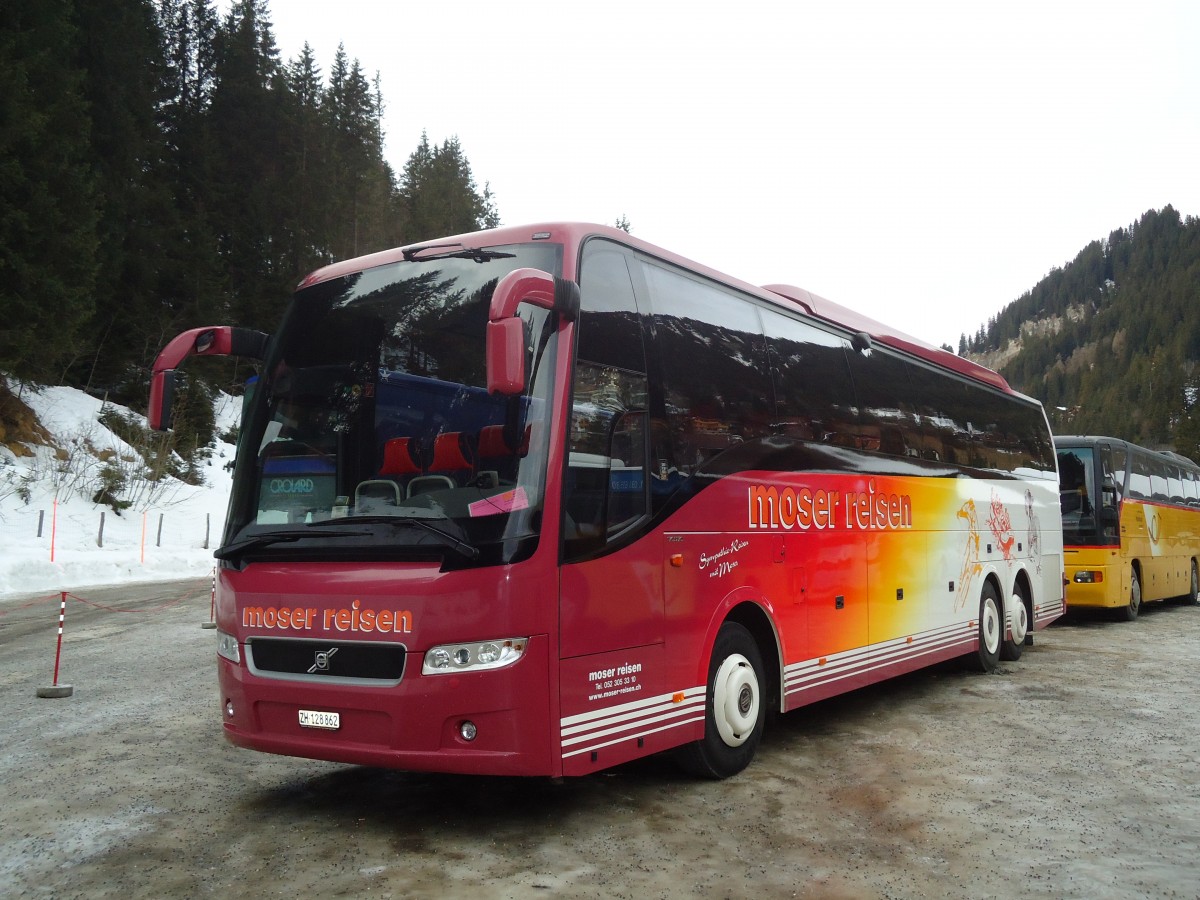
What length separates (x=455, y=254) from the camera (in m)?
6.07

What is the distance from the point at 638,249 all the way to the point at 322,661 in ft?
10.1

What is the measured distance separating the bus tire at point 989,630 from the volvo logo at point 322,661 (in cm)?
827

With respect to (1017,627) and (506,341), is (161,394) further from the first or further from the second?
(1017,627)

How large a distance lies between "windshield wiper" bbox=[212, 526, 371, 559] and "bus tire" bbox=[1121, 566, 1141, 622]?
1624 centimetres

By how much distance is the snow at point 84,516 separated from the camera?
22.6 metres

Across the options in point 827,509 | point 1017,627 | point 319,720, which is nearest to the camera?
point 319,720

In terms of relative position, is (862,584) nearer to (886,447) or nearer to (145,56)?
(886,447)

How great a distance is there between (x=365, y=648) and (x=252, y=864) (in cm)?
111

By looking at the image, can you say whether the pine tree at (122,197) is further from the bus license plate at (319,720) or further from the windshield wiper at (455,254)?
the bus license plate at (319,720)

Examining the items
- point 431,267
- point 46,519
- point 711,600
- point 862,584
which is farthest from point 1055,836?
point 46,519

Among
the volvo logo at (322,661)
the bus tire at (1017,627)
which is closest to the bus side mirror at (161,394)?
the volvo logo at (322,661)

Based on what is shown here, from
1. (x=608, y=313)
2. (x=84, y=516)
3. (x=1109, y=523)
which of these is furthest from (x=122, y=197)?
(x=608, y=313)

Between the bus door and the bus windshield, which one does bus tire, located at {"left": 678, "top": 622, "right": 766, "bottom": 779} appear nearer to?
the bus door

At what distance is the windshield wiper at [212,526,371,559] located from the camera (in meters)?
5.57
